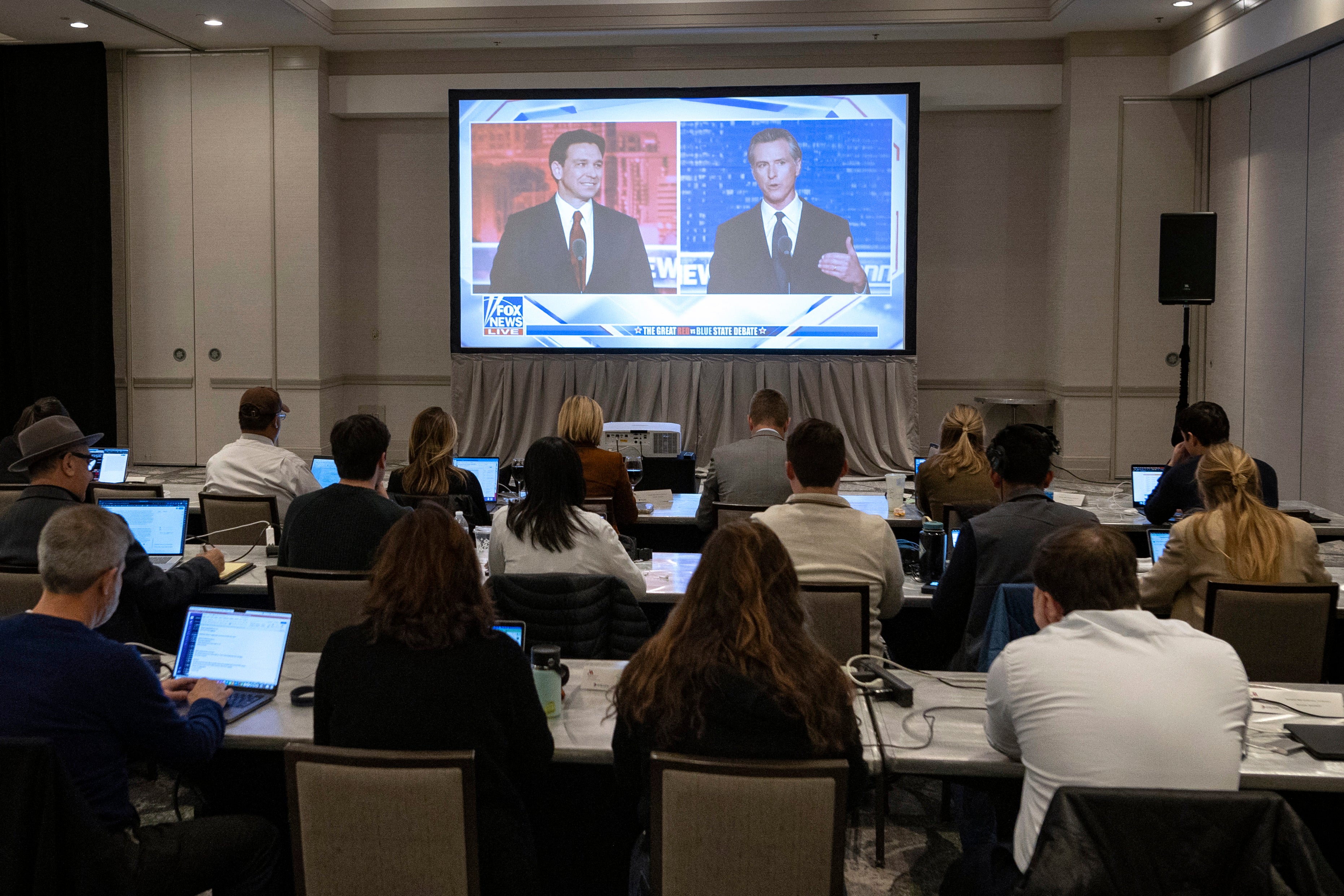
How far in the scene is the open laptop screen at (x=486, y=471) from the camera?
17.6 feet

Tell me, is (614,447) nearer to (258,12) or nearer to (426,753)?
(258,12)

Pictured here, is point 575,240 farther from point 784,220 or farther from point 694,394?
point 784,220

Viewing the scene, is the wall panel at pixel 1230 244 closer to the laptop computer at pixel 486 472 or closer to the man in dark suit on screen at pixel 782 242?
the man in dark suit on screen at pixel 782 242

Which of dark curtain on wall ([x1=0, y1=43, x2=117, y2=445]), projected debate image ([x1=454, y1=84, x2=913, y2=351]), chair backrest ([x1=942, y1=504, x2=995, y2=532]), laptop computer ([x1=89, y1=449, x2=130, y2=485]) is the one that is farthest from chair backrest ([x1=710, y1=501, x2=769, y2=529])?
dark curtain on wall ([x1=0, y1=43, x2=117, y2=445])

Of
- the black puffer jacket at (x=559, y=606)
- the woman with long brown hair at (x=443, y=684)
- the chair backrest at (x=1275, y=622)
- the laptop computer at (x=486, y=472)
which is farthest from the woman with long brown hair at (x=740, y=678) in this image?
the laptop computer at (x=486, y=472)

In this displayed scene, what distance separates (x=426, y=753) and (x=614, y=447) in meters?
5.30

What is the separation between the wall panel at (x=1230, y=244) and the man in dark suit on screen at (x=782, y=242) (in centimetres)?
249

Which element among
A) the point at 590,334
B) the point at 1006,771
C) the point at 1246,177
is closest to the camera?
the point at 1006,771

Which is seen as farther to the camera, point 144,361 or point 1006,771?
point 144,361

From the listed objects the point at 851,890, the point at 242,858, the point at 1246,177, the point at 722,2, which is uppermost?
the point at 722,2

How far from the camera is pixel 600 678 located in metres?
2.81

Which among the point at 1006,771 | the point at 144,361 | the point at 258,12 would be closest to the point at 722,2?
the point at 258,12

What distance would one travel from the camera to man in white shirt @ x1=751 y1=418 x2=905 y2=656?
3254 millimetres

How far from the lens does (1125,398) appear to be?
29.3 ft
